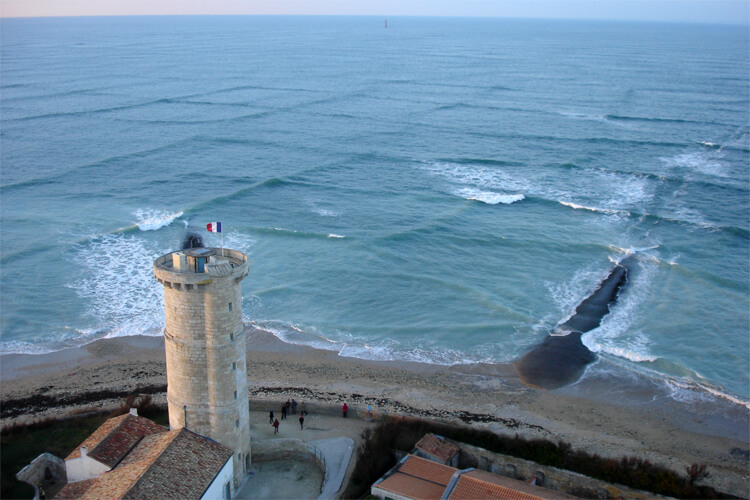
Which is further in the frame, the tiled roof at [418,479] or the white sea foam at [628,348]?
the white sea foam at [628,348]

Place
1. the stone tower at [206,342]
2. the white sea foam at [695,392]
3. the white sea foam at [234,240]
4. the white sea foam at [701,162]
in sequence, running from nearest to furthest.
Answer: the stone tower at [206,342]
the white sea foam at [695,392]
the white sea foam at [234,240]
the white sea foam at [701,162]

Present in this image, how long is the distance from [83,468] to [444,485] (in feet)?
34.5

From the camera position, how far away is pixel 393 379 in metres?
30.5

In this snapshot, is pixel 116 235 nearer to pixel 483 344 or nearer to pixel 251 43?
pixel 483 344

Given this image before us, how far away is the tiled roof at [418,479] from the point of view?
19312 mm

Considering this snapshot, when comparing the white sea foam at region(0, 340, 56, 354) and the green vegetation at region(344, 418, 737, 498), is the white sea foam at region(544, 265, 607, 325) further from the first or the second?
the white sea foam at region(0, 340, 56, 354)

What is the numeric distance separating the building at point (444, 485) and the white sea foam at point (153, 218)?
102 ft

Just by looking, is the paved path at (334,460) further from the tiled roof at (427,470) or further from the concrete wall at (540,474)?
the concrete wall at (540,474)

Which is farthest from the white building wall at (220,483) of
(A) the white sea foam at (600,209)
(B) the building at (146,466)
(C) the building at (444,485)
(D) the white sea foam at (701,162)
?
(D) the white sea foam at (701,162)

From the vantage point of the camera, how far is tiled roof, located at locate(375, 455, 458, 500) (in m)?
19.3

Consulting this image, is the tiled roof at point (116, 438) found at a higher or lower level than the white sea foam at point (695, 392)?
higher

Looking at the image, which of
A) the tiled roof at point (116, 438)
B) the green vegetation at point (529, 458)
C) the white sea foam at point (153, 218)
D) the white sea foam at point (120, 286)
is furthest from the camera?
the white sea foam at point (153, 218)

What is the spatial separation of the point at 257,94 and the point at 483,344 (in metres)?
68.7

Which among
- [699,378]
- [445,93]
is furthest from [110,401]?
[445,93]
